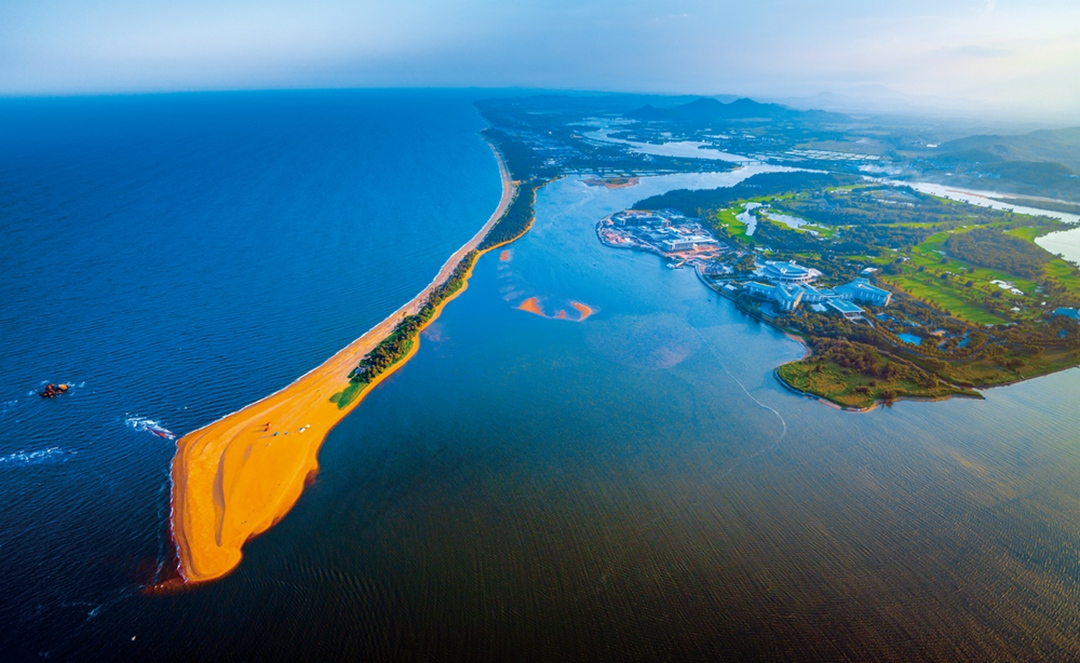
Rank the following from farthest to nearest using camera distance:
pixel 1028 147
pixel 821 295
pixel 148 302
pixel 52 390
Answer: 1. pixel 1028 147
2. pixel 821 295
3. pixel 148 302
4. pixel 52 390

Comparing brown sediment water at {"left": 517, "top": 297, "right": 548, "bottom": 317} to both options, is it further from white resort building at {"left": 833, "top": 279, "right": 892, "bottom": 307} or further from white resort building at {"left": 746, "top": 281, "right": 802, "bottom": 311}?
white resort building at {"left": 833, "top": 279, "right": 892, "bottom": 307}

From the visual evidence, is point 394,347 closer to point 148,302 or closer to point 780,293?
point 148,302

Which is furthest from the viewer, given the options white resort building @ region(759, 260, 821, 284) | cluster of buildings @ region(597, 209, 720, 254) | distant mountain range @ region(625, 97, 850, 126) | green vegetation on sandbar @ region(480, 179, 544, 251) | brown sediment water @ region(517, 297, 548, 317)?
distant mountain range @ region(625, 97, 850, 126)

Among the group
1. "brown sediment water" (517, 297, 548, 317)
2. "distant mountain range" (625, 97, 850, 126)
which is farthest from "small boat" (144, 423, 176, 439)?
"distant mountain range" (625, 97, 850, 126)

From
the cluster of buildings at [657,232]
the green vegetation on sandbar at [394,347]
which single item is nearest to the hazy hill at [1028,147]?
the cluster of buildings at [657,232]

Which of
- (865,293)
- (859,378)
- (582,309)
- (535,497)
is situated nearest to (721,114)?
(865,293)

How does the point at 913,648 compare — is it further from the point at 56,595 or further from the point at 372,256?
the point at 372,256
